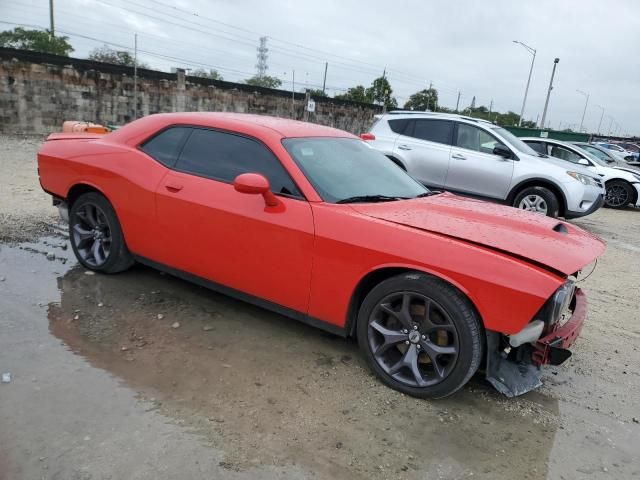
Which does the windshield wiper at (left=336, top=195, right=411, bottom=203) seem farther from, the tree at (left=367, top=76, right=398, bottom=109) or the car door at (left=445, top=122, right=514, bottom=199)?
the tree at (left=367, top=76, right=398, bottom=109)

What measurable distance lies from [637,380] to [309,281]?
7.87 feet

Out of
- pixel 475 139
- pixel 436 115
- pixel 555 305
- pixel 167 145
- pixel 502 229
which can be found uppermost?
pixel 436 115

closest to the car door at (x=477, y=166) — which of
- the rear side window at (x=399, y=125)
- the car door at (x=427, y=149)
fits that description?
the car door at (x=427, y=149)

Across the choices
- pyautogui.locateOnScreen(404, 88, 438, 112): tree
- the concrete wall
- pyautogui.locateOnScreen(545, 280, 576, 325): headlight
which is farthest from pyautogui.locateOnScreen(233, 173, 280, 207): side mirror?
pyautogui.locateOnScreen(404, 88, 438, 112): tree

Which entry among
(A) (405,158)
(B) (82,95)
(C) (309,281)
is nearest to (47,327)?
(C) (309,281)

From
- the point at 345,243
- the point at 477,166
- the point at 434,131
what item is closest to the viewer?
the point at 345,243

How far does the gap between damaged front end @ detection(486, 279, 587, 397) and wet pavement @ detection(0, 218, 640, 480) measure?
15cm

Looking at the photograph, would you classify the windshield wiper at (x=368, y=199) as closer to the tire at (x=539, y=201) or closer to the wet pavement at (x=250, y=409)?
the wet pavement at (x=250, y=409)

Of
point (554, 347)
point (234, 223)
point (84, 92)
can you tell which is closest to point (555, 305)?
point (554, 347)

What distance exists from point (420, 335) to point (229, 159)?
1894 mm

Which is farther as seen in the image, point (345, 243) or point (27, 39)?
point (27, 39)

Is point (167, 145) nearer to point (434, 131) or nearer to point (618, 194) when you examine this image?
point (434, 131)

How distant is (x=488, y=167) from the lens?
823 centimetres

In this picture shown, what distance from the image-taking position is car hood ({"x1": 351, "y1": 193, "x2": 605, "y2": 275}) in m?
2.75
